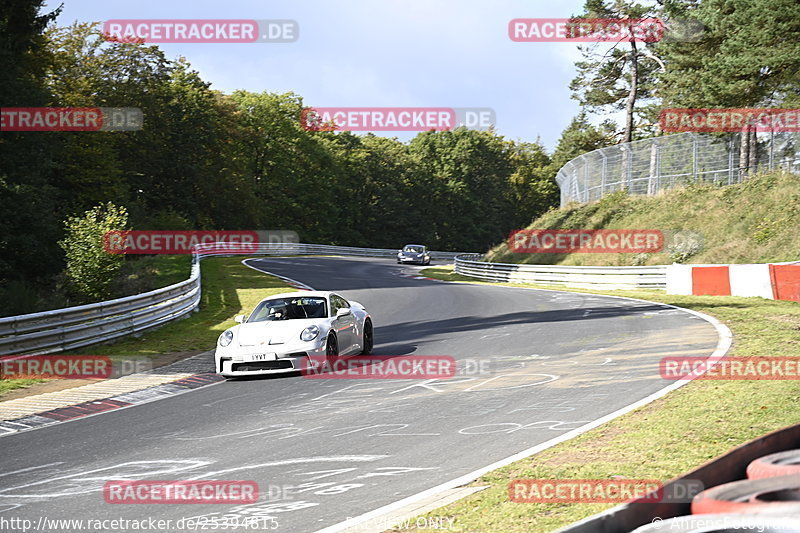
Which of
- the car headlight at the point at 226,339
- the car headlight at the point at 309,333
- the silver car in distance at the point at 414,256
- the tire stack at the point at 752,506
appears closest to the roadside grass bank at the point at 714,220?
the silver car in distance at the point at 414,256

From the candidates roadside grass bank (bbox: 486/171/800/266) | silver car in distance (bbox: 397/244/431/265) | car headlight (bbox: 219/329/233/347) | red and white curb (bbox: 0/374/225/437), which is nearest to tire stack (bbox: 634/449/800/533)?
red and white curb (bbox: 0/374/225/437)

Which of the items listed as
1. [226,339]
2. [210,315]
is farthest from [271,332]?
[210,315]

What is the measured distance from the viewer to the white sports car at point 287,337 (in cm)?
1171

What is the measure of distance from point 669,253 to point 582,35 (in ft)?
60.4

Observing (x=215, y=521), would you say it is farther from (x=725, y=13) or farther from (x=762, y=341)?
(x=725, y=13)

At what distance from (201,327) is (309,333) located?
8836mm

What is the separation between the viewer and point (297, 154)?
9606cm

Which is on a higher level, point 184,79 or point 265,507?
point 184,79

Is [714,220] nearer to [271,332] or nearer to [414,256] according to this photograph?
[414,256]

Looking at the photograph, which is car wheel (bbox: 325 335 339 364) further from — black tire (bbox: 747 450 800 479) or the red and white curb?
black tire (bbox: 747 450 800 479)

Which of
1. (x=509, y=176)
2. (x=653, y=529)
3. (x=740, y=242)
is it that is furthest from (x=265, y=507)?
(x=509, y=176)

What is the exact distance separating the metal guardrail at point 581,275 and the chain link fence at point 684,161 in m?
9.07

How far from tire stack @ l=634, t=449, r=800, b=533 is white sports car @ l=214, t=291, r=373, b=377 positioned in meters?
8.21

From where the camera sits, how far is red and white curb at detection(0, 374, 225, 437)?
963cm
